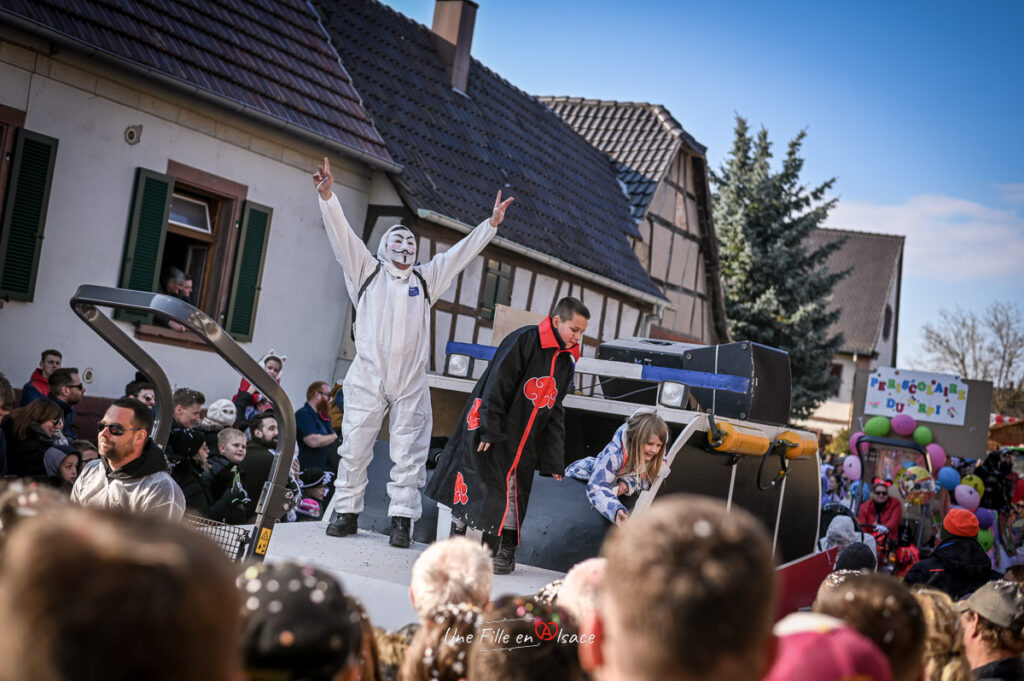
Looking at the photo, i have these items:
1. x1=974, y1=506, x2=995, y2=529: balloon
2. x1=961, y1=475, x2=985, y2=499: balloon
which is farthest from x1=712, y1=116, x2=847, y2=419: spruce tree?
x1=974, y1=506, x2=995, y2=529: balloon

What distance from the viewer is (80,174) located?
400 inches

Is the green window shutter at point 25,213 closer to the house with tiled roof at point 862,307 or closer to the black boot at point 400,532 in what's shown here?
the black boot at point 400,532

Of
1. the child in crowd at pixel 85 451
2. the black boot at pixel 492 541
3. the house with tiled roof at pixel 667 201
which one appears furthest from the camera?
the house with tiled roof at pixel 667 201

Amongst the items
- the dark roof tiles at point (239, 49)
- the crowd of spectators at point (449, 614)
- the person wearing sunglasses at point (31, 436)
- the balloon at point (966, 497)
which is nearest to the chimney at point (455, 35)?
the dark roof tiles at point (239, 49)

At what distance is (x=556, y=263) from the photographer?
1667 centimetres

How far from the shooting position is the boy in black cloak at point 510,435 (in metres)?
6.34

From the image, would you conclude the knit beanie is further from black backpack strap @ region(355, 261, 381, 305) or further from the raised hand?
the raised hand

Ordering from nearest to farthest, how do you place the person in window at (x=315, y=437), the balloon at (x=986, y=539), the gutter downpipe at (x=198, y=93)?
the gutter downpipe at (x=198, y=93) < the person in window at (x=315, y=437) < the balloon at (x=986, y=539)

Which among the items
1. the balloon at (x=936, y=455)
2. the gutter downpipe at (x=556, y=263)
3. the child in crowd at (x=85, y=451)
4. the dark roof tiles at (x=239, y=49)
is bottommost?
the child in crowd at (x=85, y=451)

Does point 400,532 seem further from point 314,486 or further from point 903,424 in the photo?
point 903,424

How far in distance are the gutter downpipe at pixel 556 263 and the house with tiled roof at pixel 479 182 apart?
28 millimetres

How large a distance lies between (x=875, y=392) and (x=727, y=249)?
12084mm

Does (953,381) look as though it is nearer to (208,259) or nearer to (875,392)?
(875,392)

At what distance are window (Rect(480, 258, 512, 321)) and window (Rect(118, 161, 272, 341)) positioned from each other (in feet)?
14.0
